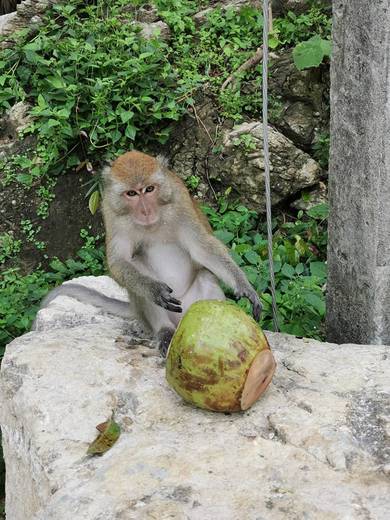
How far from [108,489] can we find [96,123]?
3517 mm

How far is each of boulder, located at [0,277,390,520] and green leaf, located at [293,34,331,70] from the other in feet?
7.77

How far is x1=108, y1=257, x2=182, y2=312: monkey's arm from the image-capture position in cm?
320

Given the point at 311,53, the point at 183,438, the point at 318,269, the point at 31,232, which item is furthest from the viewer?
the point at 31,232

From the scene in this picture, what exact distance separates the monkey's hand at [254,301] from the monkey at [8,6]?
442 centimetres

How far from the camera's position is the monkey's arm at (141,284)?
320 centimetres

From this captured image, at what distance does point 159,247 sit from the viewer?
3521 millimetres

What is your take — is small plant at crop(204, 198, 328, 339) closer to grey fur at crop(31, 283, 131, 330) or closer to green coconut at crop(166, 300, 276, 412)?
grey fur at crop(31, 283, 131, 330)

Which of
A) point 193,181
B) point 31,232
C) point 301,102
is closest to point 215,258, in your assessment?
point 193,181

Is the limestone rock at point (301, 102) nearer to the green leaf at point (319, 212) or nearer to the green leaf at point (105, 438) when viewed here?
the green leaf at point (319, 212)

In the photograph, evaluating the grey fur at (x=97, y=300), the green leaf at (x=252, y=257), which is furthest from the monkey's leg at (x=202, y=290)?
the green leaf at (x=252, y=257)

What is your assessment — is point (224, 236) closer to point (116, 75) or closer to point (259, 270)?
point (259, 270)

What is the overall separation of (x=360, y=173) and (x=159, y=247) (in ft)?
3.26

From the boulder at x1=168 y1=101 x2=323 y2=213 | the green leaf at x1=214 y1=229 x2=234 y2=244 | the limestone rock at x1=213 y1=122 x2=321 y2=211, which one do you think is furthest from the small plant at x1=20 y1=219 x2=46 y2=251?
the limestone rock at x1=213 y1=122 x2=321 y2=211

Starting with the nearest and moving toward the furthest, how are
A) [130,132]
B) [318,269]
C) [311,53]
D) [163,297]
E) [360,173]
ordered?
1. [360,173]
2. [163,297]
3. [318,269]
4. [311,53]
5. [130,132]
